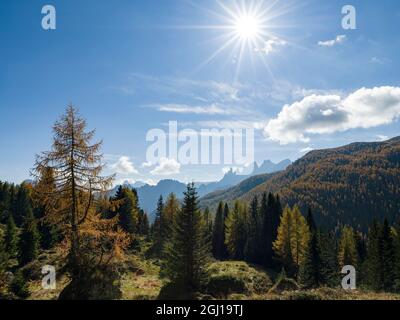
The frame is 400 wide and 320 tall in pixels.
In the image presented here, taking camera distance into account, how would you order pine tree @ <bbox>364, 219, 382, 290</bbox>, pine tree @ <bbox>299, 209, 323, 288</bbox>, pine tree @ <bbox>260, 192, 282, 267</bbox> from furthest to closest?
pine tree @ <bbox>260, 192, 282, 267</bbox> < pine tree @ <bbox>364, 219, 382, 290</bbox> < pine tree @ <bbox>299, 209, 323, 288</bbox>

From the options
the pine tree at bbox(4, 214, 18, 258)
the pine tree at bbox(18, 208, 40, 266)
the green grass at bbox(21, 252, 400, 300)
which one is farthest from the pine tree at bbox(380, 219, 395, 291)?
the pine tree at bbox(4, 214, 18, 258)

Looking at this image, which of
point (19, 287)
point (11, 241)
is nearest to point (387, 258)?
point (19, 287)

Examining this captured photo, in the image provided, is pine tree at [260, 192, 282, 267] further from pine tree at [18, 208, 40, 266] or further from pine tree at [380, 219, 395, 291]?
pine tree at [18, 208, 40, 266]

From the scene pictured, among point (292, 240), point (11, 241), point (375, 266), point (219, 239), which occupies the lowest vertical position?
point (219, 239)

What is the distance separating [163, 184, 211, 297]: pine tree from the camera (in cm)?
2495

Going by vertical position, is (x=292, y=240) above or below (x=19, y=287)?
below

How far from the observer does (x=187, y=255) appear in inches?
1005

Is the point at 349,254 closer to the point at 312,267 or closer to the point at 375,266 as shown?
the point at 375,266

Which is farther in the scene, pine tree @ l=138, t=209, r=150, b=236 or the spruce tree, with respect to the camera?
pine tree @ l=138, t=209, r=150, b=236

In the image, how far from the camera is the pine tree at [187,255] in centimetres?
2495

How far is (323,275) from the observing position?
42.2 metres
